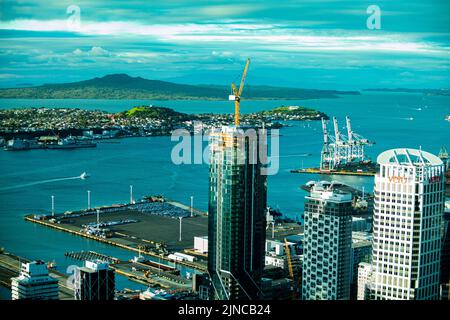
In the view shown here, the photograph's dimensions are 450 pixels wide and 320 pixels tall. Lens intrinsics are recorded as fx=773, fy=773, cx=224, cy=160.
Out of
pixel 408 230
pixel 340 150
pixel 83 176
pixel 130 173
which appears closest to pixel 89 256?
pixel 408 230

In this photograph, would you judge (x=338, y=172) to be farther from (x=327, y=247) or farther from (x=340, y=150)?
(x=327, y=247)

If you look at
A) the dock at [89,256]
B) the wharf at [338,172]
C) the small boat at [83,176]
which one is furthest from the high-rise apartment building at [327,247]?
the wharf at [338,172]

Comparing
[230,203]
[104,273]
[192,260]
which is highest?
[230,203]

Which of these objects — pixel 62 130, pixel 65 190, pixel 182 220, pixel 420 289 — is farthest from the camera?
pixel 62 130

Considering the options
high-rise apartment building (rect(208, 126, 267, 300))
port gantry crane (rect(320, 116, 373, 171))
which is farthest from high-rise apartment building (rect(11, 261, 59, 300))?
port gantry crane (rect(320, 116, 373, 171))

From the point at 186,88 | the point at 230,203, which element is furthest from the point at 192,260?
the point at 186,88

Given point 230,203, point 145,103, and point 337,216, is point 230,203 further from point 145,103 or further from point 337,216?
point 145,103

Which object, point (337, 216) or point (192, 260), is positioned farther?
point (192, 260)
